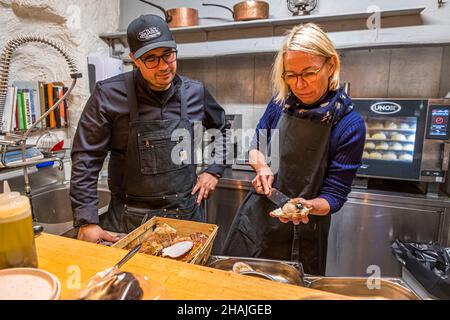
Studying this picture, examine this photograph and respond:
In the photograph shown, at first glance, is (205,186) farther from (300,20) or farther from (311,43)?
(300,20)

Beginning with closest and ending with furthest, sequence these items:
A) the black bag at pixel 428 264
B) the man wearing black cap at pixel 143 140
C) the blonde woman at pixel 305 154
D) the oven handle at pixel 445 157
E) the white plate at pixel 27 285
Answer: the white plate at pixel 27 285 → the blonde woman at pixel 305 154 → the man wearing black cap at pixel 143 140 → the black bag at pixel 428 264 → the oven handle at pixel 445 157

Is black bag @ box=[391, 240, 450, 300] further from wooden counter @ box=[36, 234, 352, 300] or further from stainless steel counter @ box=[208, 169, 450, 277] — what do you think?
wooden counter @ box=[36, 234, 352, 300]

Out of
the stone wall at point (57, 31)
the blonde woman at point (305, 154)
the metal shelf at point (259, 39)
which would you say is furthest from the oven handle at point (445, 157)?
the stone wall at point (57, 31)

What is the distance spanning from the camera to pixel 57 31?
2441mm

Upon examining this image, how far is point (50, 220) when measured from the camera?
2199 mm

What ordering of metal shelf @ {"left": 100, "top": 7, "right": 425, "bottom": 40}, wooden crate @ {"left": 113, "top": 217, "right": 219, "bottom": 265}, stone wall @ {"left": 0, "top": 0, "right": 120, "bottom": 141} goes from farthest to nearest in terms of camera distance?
stone wall @ {"left": 0, "top": 0, "right": 120, "bottom": 141}
metal shelf @ {"left": 100, "top": 7, "right": 425, "bottom": 40}
wooden crate @ {"left": 113, "top": 217, "right": 219, "bottom": 265}

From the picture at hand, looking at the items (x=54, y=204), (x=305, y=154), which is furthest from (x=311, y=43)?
(x=54, y=204)

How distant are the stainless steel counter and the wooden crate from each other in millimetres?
1015

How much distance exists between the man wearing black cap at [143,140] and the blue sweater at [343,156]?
22.0 inches

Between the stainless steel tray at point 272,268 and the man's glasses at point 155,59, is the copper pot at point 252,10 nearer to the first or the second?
the man's glasses at point 155,59

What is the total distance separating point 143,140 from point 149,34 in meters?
0.47

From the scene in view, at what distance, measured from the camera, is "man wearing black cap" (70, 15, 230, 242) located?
4.30 feet

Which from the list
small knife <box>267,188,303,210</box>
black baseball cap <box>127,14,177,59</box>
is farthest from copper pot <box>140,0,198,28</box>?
small knife <box>267,188,303,210</box>

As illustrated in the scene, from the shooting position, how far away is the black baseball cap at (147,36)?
1.28 meters
